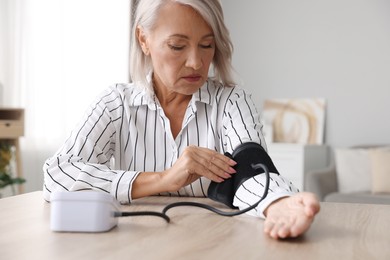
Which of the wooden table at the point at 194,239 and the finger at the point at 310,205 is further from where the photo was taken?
the finger at the point at 310,205

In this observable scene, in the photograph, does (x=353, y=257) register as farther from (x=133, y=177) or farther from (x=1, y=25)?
(x=1, y=25)

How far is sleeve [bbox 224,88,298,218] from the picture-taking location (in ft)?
3.32

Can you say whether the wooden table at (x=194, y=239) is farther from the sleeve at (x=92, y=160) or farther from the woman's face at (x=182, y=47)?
the woman's face at (x=182, y=47)

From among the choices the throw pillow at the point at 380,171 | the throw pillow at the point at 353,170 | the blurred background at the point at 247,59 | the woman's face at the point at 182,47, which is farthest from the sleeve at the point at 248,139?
the throw pillow at the point at 353,170

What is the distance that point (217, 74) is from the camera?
1.54m

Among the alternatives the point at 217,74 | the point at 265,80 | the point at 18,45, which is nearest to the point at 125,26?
the point at 18,45

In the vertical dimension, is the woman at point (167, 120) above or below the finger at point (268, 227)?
above

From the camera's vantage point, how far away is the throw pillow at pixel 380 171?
4.10m

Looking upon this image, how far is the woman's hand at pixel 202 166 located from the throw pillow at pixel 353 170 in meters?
3.37

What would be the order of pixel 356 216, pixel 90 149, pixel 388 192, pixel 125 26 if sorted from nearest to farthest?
pixel 356 216, pixel 90 149, pixel 388 192, pixel 125 26

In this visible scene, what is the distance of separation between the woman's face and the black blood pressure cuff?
0.28m

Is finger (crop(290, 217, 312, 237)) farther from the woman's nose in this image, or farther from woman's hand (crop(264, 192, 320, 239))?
the woman's nose

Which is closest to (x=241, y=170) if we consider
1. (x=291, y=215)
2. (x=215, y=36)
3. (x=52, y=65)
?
(x=291, y=215)

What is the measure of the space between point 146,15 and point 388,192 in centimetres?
314
